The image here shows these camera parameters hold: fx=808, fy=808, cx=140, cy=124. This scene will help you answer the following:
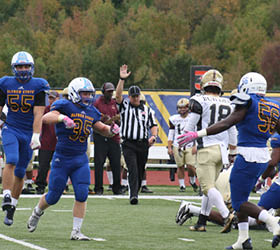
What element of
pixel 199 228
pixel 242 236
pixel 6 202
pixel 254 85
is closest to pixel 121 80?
pixel 199 228

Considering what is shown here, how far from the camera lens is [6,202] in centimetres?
827

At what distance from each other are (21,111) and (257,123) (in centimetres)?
289

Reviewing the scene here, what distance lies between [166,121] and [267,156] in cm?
1190

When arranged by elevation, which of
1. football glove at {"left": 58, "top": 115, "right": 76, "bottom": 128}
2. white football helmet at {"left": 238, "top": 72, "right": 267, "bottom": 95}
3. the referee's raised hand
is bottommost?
football glove at {"left": 58, "top": 115, "right": 76, "bottom": 128}

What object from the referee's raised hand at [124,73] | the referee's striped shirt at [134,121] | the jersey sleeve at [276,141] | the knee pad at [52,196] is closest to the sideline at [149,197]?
the referee's striped shirt at [134,121]

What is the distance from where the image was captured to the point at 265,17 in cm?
9525

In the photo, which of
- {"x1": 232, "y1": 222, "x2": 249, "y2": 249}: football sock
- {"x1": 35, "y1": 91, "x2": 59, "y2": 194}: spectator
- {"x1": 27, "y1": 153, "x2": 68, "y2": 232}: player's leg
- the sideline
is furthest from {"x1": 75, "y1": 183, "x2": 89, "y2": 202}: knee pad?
{"x1": 35, "y1": 91, "x2": 59, "y2": 194}: spectator

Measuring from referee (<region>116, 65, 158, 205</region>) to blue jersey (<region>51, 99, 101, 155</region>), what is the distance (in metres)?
3.72

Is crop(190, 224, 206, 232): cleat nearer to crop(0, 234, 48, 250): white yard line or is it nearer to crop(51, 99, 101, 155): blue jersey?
crop(51, 99, 101, 155): blue jersey

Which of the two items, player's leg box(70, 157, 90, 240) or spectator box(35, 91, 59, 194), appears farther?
spectator box(35, 91, 59, 194)

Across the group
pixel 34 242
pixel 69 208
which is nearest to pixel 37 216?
pixel 34 242

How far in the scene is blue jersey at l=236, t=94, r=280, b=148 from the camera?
7137 millimetres

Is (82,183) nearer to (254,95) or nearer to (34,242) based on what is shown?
(34,242)

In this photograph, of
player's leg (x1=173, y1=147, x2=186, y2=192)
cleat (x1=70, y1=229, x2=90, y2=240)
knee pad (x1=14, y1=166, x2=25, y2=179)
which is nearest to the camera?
cleat (x1=70, y1=229, x2=90, y2=240)
